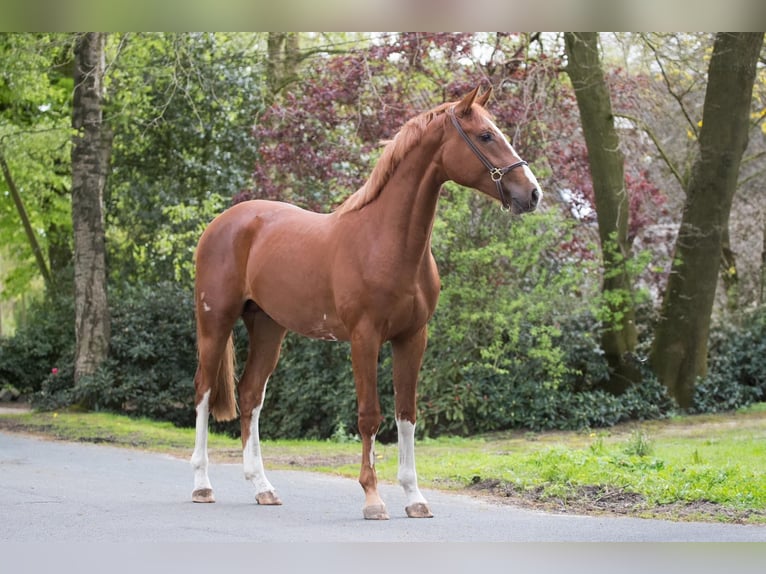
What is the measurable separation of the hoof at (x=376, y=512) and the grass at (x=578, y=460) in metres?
1.28

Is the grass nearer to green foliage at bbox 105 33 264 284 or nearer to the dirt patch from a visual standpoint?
the dirt patch

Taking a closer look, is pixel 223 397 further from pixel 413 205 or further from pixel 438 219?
pixel 438 219

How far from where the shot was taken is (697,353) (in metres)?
11.0

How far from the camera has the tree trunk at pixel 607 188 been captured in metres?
10.9

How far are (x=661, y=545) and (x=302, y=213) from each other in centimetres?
261

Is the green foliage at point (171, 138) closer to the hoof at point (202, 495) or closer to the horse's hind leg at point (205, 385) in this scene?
the horse's hind leg at point (205, 385)

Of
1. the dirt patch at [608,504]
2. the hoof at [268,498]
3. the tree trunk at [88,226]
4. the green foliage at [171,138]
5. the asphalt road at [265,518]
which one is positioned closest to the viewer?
the asphalt road at [265,518]

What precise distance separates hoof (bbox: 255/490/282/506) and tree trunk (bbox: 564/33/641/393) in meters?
5.77

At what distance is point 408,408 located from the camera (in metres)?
5.30

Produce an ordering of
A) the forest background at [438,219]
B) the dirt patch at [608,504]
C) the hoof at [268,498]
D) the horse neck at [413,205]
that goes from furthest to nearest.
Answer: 1. the forest background at [438,219]
2. the hoof at [268,498]
3. the dirt patch at [608,504]
4. the horse neck at [413,205]

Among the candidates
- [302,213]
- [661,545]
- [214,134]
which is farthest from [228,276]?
[214,134]

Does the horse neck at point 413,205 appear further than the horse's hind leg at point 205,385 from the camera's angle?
No

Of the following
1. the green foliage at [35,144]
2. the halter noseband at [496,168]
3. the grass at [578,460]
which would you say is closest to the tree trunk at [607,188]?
the grass at [578,460]
